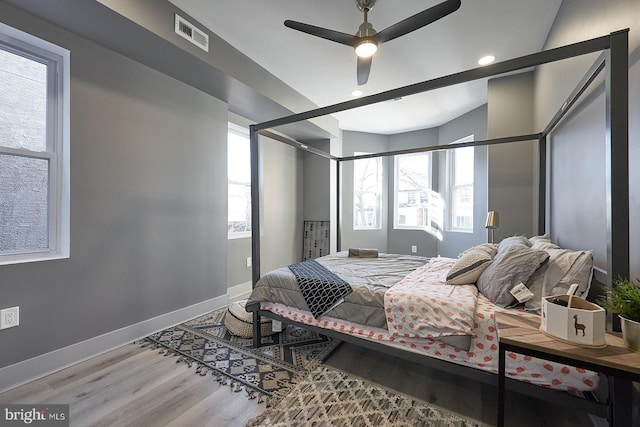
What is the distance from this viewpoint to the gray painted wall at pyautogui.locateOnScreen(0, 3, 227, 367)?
195cm

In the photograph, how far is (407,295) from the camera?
1695 millimetres

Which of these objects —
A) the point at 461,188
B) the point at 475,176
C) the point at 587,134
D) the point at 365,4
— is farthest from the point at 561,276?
the point at 461,188

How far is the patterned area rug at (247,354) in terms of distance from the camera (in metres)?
1.84

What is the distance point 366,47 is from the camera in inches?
76.6

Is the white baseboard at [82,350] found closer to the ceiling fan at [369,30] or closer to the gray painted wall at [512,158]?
the ceiling fan at [369,30]

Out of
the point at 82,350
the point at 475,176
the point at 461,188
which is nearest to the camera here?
the point at 82,350

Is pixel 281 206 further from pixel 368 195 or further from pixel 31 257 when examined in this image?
pixel 31 257

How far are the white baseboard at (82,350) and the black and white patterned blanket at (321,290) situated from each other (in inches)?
60.3

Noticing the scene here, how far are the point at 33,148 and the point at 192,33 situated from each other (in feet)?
4.87

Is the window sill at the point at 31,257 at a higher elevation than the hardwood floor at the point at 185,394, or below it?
higher

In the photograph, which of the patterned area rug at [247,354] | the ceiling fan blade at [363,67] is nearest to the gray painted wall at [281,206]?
the patterned area rug at [247,354]

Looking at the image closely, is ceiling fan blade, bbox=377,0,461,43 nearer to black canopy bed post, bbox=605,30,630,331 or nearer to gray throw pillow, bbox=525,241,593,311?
black canopy bed post, bbox=605,30,630,331

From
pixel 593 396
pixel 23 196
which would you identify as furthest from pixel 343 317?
pixel 23 196

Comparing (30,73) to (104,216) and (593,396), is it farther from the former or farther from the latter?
(593,396)
